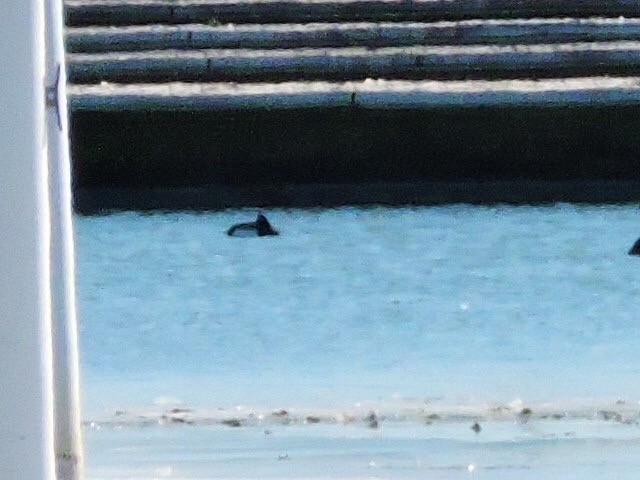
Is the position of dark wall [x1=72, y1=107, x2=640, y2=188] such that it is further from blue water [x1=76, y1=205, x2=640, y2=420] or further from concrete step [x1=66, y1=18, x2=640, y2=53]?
concrete step [x1=66, y1=18, x2=640, y2=53]

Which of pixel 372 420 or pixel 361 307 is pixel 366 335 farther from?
pixel 372 420

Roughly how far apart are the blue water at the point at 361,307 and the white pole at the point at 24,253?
84 centimetres

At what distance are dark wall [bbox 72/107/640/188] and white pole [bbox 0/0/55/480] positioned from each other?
1.94 meters

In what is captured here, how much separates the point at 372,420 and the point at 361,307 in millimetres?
573

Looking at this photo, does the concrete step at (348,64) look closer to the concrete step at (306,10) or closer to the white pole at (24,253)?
the concrete step at (306,10)

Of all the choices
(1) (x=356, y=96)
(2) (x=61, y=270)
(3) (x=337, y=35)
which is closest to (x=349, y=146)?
(1) (x=356, y=96)

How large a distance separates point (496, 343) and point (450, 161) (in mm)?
898

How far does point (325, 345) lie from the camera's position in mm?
2205

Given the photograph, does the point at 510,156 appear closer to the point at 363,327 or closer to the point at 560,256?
the point at 560,256

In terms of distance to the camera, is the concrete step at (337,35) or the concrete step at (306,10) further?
the concrete step at (306,10)

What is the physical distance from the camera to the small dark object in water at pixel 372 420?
6.06 ft

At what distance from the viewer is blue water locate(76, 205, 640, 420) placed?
2021mm

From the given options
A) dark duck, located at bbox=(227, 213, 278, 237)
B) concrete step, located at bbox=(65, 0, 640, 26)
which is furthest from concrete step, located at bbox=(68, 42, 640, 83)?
dark duck, located at bbox=(227, 213, 278, 237)

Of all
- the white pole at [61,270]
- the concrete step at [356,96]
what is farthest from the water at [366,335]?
the white pole at [61,270]
